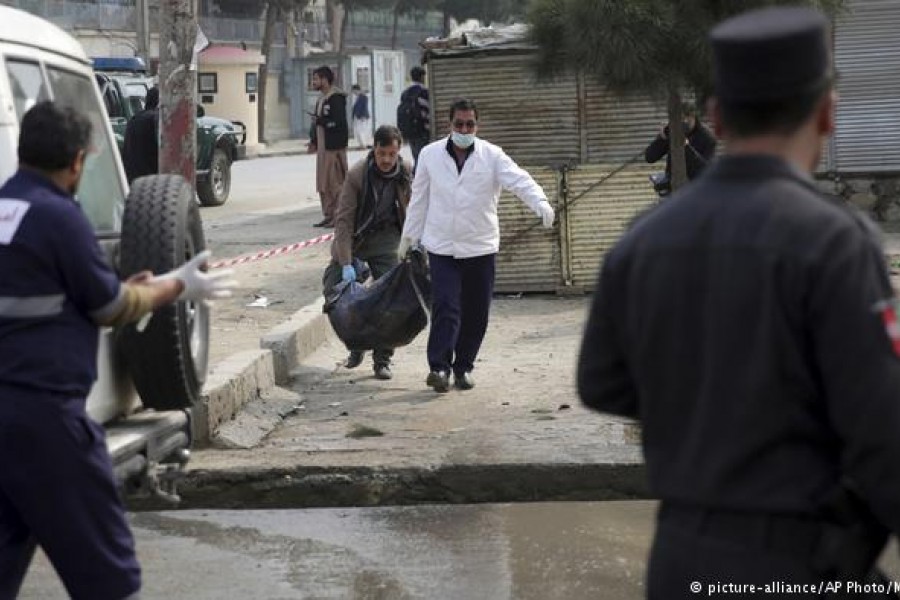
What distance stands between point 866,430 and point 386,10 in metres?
76.4

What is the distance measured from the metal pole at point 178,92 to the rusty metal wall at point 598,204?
371 centimetres

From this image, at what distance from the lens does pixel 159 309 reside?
202 inches

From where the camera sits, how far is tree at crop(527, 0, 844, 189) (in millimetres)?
9297

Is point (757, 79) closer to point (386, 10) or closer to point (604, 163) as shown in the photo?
point (604, 163)

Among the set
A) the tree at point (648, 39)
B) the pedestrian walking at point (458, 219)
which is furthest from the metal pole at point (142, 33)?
the tree at point (648, 39)

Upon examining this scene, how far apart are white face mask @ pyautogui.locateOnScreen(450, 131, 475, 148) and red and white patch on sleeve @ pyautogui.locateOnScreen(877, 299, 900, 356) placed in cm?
703

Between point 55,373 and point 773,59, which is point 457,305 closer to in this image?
point 55,373

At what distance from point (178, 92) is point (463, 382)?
8.13 ft

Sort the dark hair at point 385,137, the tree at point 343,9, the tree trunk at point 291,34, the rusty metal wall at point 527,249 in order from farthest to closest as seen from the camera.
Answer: the tree at point 343,9
the tree trunk at point 291,34
the rusty metal wall at point 527,249
the dark hair at point 385,137

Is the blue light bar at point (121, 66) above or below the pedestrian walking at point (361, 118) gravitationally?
above

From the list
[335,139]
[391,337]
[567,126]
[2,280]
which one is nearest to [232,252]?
[335,139]

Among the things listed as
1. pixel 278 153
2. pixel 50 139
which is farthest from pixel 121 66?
pixel 278 153

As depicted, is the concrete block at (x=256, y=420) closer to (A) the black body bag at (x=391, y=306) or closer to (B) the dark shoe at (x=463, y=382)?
(A) the black body bag at (x=391, y=306)

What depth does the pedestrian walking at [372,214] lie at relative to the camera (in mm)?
10062
